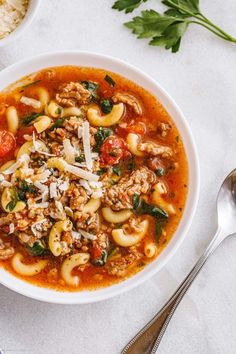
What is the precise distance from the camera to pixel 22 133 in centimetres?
322

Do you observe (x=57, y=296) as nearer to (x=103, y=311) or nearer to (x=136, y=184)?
(x=103, y=311)

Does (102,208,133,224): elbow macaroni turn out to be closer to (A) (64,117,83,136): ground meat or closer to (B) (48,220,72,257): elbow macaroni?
(B) (48,220,72,257): elbow macaroni

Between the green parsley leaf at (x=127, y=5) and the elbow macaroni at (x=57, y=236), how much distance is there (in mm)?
1370

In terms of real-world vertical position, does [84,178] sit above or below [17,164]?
below

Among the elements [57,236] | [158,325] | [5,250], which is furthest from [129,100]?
[158,325]

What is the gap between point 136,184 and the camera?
3162 mm

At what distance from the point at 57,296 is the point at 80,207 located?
50cm

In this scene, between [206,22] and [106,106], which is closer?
[106,106]

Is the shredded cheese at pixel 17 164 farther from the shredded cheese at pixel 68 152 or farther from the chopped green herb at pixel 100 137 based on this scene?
the chopped green herb at pixel 100 137

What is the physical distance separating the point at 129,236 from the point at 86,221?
25 centimetres

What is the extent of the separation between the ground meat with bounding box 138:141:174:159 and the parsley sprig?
27.5 inches

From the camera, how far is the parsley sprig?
355 cm

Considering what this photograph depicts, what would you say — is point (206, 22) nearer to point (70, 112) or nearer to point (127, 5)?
point (127, 5)

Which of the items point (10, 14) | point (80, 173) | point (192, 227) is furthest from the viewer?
point (192, 227)
